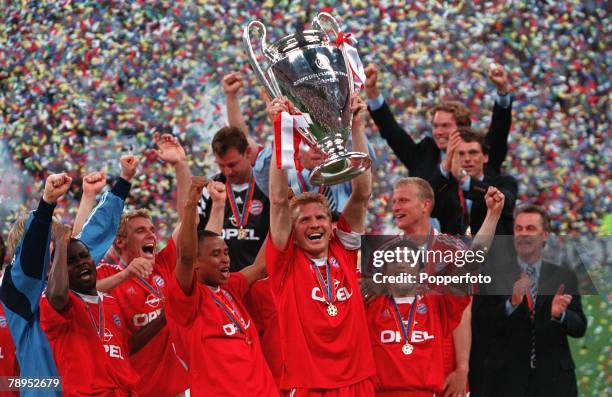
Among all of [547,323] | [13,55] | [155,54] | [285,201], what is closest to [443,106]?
[547,323]

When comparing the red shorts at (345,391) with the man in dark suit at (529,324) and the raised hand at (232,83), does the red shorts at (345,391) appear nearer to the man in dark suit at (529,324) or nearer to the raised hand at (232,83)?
the man in dark suit at (529,324)

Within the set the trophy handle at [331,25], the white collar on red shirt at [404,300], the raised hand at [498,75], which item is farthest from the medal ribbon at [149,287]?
the raised hand at [498,75]

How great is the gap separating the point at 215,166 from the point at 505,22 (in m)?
2.78

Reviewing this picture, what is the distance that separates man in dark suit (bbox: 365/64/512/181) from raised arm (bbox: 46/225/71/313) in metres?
2.31

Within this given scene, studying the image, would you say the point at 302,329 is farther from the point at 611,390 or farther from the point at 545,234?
the point at 611,390

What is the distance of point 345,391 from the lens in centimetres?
503

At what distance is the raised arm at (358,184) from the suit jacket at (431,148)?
1474mm

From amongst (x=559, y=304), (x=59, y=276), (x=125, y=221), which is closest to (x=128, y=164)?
(x=125, y=221)

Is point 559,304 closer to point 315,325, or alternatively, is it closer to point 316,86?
point 315,325

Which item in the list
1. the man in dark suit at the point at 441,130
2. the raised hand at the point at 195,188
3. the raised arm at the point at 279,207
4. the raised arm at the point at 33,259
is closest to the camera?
the raised arm at the point at 33,259

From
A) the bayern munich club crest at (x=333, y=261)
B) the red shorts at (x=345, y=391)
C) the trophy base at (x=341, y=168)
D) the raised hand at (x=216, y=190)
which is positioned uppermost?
the trophy base at (x=341, y=168)

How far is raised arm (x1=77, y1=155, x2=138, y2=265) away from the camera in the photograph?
5562mm

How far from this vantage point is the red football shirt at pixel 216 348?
5.02 meters

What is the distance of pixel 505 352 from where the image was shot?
19.6ft
